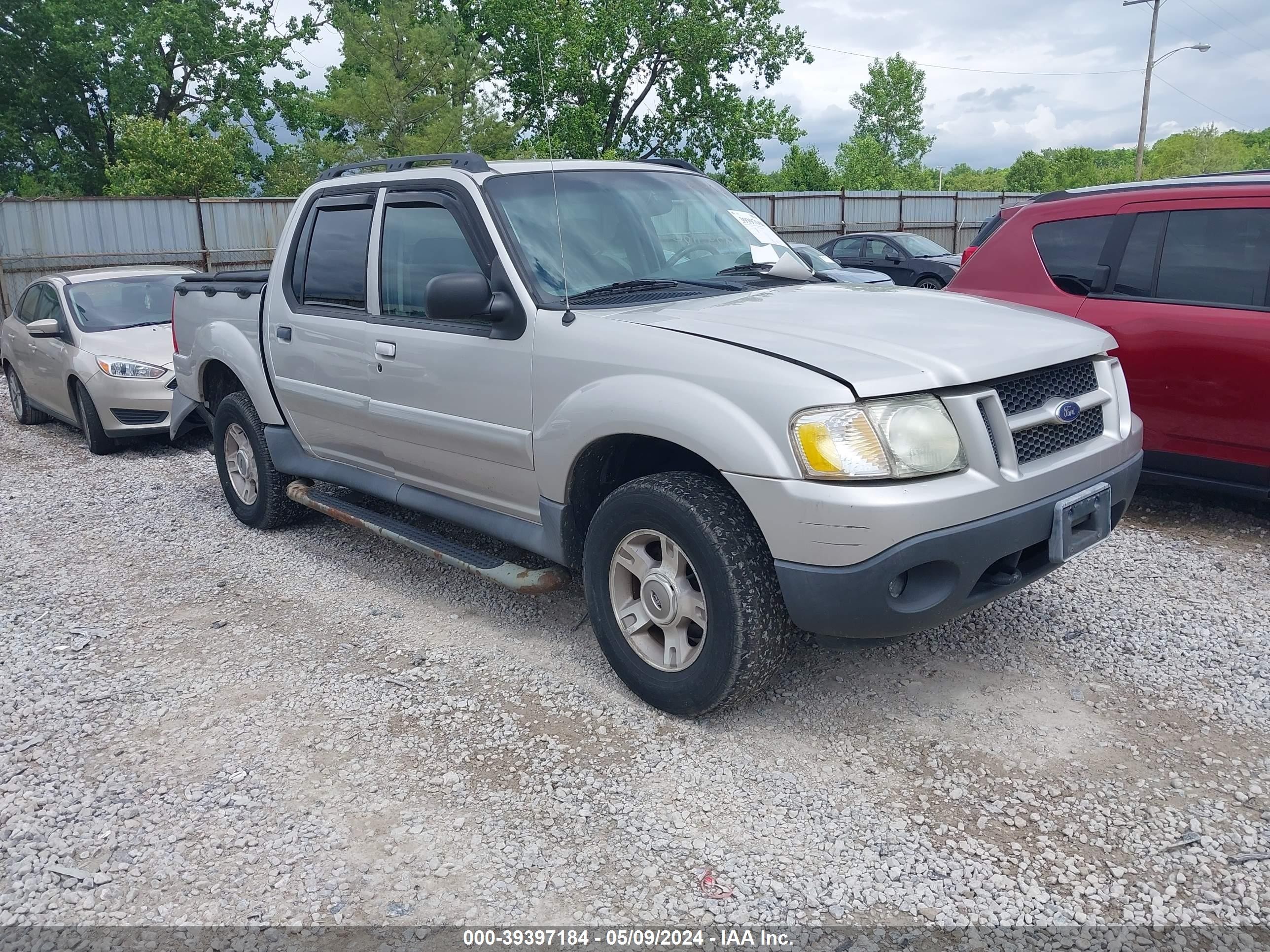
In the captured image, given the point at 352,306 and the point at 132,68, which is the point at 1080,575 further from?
the point at 132,68

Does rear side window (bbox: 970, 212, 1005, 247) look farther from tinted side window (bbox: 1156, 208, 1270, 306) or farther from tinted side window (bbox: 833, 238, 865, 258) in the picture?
tinted side window (bbox: 833, 238, 865, 258)

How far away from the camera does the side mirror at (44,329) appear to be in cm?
856

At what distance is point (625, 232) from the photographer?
4.18m

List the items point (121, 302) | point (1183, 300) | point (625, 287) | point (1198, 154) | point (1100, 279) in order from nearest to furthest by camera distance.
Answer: point (625, 287) < point (1183, 300) < point (1100, 279) < point (121, 302) < point (1198, 154)

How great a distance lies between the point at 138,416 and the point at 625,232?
5864 millimetres

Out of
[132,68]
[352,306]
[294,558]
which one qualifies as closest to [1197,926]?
[352,306]

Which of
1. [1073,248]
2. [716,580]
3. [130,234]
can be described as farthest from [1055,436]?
[130,234]

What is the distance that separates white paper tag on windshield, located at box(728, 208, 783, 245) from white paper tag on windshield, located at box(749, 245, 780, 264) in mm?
63

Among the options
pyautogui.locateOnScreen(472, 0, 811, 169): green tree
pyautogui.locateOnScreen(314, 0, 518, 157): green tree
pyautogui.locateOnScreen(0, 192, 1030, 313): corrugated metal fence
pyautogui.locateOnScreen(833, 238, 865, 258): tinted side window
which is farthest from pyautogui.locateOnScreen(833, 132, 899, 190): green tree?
pyautogui.locateOnScreen(0, 192, 1030, 313): corrugated metal fence

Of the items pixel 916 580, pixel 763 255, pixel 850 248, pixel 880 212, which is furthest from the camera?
pixel 880 212

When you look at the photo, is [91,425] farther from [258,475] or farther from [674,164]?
[674,164]

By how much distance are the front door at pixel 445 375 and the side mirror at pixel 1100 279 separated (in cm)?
360

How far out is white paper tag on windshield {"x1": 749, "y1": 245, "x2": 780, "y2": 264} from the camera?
4410 millimetres

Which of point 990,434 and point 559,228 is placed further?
point 559,228
